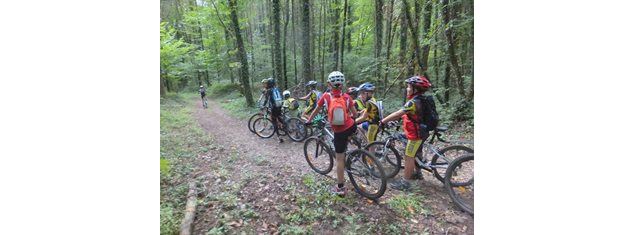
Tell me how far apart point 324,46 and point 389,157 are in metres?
4.99

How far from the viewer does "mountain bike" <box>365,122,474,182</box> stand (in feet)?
9.02

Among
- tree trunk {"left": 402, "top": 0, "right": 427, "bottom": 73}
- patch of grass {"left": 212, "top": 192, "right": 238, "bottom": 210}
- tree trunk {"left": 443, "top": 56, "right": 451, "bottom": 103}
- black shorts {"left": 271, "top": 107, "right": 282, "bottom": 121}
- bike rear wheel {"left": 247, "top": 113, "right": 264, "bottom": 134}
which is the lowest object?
patch of grass {"left": 212, "top": 192, "right": 238, "bottom": 210}

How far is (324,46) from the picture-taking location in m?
7.69

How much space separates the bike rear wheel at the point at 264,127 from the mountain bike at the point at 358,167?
232 centimetres

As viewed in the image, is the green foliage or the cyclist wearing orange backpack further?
the cyclist wearing orange backpack

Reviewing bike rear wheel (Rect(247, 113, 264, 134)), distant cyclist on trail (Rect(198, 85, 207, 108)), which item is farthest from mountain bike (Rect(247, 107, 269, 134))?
distant cyclist on trail (Rect(198, 85, 207, 108))

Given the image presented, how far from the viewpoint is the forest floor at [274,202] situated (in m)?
2.04

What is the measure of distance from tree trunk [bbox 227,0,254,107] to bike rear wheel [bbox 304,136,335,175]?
2923 millimetres

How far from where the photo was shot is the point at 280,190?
2627 mm

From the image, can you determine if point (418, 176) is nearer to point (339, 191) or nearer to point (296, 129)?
point (339, 191)

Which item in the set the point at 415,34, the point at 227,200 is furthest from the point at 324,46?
the point at 227,200

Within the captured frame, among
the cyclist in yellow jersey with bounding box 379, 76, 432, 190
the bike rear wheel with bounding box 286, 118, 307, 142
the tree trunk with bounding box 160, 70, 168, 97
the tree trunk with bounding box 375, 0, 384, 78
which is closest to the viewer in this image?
the tree trunk with bounding box 160, 70, 168, 97

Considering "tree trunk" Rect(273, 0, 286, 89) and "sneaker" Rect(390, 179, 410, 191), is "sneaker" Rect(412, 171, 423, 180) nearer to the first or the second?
"sneaker" Rect(390, 179, 410, 191)
